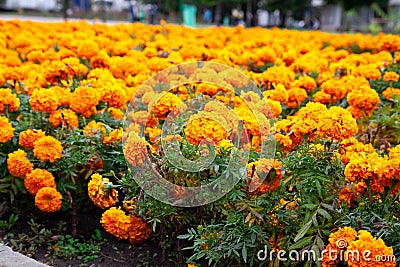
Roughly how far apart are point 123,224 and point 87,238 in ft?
2.36

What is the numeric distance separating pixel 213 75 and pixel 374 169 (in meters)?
1.96

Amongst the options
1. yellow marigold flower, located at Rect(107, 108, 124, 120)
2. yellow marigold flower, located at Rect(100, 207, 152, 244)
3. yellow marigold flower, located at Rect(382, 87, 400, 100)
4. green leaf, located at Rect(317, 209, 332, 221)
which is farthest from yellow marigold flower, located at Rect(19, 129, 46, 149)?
yellow marigold flower, located at Rect(382, 87, 400, 100)

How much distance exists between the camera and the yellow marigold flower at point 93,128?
3.60 meters

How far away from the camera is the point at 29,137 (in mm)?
3506

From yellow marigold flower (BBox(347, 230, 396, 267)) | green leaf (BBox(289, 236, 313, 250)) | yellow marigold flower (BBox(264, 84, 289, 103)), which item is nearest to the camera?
yellow marigold flower (BBox(347, 230, 396, 267))

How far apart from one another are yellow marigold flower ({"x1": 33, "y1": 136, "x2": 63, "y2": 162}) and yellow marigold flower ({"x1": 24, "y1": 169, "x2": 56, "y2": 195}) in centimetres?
10

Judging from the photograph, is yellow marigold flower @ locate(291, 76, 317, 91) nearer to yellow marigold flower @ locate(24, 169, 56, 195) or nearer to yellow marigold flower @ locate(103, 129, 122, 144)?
yellow marigold flower @ locate(103, 129, 122, 144)

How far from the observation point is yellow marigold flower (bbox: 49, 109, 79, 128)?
371cm

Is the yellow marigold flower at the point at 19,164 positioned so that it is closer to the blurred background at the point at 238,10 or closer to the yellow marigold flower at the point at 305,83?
the yellow marigold flower at the point at 305,83

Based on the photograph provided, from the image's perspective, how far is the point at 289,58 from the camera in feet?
18.1

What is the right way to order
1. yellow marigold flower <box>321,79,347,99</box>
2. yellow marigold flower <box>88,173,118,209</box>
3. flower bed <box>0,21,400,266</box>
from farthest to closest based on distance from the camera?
yellow marigold flower <box>321,79,347,99</box>, yellow marigold flower <box>88,173,118,209</box>, flower bed <box>0,21,400,266</box>

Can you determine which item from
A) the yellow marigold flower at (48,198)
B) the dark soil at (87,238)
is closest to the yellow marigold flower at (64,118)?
the yellow marigold flower at (48,198)

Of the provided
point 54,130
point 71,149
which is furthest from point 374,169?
point 54,130

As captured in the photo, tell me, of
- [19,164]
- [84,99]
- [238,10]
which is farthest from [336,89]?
[238,10]
